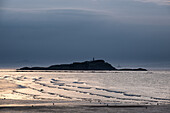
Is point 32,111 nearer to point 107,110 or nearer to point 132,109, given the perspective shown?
point 107,110

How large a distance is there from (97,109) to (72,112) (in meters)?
3.59

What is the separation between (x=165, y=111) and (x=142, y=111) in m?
2.15

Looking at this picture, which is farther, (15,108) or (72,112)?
(15,108)

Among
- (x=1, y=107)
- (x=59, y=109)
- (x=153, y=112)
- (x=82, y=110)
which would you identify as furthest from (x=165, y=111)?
(x=1, y=107)

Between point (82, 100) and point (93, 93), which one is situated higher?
point (93, 93)

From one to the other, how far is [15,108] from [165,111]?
14326 mm

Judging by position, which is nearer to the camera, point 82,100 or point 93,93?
point 82,100

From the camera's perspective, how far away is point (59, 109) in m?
35.2

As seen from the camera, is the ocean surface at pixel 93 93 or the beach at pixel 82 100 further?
the ocean surface at pixel 93 93

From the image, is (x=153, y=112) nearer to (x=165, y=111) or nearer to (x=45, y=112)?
(x=165, y=111)

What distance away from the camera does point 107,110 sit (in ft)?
114

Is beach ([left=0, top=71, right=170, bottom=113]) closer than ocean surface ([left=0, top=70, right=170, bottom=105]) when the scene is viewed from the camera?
Yes

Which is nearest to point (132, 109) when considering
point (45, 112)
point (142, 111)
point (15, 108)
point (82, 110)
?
point (142, 111)

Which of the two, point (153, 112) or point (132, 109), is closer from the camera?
point (153, 112)
